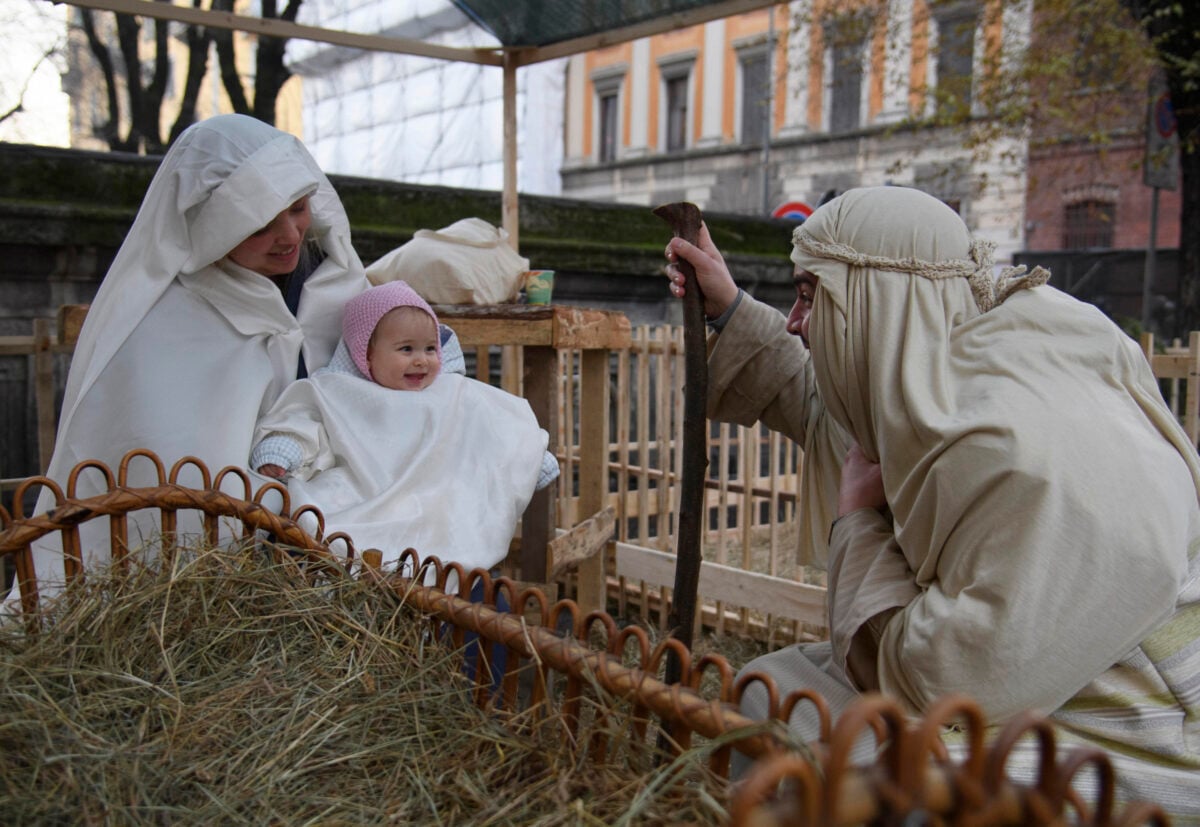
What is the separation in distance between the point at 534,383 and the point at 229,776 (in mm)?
1975

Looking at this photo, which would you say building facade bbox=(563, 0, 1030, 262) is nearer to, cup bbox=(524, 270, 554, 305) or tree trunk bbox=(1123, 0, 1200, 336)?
tree trunk bbox=(1123, 0, 1200, 336)

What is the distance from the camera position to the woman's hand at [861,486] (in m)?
Result: 1.93

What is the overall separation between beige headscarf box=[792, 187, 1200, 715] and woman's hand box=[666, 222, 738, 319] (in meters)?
0.43

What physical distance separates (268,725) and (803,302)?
132cm

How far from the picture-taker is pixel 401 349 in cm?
246

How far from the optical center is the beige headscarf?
150cm

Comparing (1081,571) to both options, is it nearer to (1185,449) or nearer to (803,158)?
(1185,449)

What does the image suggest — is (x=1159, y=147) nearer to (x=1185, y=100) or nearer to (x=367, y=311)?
(x=1185, y=100)

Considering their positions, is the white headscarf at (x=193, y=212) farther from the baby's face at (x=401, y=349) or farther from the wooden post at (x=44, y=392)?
the wooden post at (x=44, y=392)

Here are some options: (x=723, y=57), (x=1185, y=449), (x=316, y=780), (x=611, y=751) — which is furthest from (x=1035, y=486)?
(x=723, y=57)

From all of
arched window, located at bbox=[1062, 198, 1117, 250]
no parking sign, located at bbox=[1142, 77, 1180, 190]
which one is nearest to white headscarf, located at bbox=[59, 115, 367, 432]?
no parking sign, located at bbox=[1142, 77, 1180, 190]

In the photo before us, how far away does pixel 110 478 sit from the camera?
1834 millimetres

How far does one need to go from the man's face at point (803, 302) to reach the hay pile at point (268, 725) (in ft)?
3.28

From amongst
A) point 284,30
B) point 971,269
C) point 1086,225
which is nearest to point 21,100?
point 284,30
